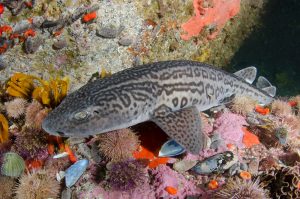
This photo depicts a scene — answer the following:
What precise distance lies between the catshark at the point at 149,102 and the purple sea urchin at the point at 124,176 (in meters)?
0.52

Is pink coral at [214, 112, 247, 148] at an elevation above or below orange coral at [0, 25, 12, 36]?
below

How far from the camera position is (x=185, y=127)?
4.59 meters

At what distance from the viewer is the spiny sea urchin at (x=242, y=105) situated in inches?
220

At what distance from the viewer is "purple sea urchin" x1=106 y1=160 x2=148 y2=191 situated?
4039mm

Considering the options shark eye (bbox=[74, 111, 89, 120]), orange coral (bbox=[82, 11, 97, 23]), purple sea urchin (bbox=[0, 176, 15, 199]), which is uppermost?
orange coral (bbox=[82, 11, 97, 23])

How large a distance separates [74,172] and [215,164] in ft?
6.16

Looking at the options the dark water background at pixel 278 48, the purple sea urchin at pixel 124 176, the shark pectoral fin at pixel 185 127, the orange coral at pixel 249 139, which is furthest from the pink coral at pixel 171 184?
the dark water background at pixel 278 48

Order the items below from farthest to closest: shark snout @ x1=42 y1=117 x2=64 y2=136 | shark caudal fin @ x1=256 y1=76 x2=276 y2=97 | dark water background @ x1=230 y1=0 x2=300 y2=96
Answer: dark water background @ x1=230 y1=0 x2=300 y2=96 → shark caudal fin @ x1=256 y1=76 x2=276 y2=97 → shark snout @ x1=42 y1=117 x2=64 y2=136

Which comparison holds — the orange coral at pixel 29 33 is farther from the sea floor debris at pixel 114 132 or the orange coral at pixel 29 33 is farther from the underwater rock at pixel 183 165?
the underwater rock at pixel 183 165

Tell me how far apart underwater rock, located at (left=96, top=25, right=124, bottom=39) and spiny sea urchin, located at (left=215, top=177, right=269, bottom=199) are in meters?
3.41

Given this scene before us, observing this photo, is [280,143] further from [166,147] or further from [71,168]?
[71,168]

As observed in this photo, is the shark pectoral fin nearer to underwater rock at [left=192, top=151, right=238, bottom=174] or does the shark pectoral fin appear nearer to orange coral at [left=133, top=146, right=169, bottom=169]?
underwater rock at [left=192, top=151, right=238, bottom=174]

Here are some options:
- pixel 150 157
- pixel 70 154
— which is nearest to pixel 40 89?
A: pixel 70 154

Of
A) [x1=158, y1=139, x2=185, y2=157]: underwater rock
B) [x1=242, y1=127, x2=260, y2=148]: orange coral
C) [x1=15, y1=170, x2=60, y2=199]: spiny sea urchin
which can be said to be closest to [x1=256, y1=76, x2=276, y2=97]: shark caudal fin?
[x1=242, y1=127, x2=260, y2=148]: orange coral
